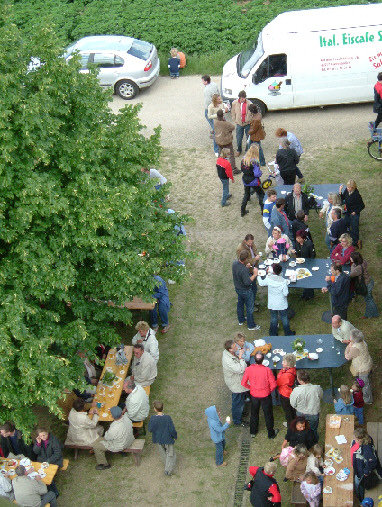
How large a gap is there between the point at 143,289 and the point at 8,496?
12.6ft

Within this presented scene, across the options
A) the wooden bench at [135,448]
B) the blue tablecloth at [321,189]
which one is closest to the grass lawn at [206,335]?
the wooden bench at [135,448]

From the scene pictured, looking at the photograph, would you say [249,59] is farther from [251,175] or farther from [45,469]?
[45,469]

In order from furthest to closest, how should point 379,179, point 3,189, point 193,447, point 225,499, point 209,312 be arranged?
point 379,179 < point 209,312 < point 193,447 < point 225,499 < point 3,189

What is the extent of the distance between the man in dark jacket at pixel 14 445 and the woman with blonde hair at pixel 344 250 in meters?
6.53

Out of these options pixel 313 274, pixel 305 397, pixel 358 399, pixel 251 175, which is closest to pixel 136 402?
pixel 305 397

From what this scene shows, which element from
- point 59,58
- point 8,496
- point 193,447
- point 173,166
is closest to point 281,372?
point 193,447

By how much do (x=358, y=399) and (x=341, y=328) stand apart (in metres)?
1.30

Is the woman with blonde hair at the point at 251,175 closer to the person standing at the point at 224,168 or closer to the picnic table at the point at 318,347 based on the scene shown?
the person standing at the point at 224,168

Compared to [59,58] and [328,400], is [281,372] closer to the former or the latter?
[328,400]

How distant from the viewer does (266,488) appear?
10.6 m

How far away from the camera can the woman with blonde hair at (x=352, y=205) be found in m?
15.9

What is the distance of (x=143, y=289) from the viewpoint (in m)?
13.0

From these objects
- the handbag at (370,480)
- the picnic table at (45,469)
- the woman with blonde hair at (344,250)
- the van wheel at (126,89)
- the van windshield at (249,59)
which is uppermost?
the van windshield at (249,59)

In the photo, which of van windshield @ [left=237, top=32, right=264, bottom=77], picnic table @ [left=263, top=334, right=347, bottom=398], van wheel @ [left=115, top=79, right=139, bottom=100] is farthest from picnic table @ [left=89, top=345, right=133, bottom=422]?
van wheel @ [left=115, top=79, right=139, bottom=100]
